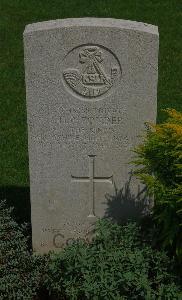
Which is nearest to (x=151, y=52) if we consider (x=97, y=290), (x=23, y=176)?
(x=97, y=290)

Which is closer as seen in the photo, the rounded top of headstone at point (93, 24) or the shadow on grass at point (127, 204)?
the rounded top of headstone at point (93, 24)

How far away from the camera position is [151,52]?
16.4 ft

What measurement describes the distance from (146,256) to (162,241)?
0.20 m

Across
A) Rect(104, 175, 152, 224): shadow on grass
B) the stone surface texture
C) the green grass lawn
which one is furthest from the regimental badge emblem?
the green grass lawn

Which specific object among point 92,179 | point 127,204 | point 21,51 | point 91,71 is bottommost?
point 127,204

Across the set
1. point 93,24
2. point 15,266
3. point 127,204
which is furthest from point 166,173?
point 15,266

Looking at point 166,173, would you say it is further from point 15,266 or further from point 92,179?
point 15,266

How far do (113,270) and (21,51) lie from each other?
591 centimetres

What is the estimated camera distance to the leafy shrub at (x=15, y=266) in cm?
527

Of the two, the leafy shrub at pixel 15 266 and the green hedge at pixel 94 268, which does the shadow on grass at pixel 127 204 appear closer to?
the green hedge at pixel 94 268

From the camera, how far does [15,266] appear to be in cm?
539

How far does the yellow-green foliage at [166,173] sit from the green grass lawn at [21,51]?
2.23 meters

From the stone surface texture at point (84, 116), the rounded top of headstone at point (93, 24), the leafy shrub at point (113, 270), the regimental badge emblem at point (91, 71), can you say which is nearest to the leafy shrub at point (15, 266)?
the leafy shrub at point (113, 270)

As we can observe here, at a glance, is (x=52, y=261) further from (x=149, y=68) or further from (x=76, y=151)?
(x=149, y=68)
